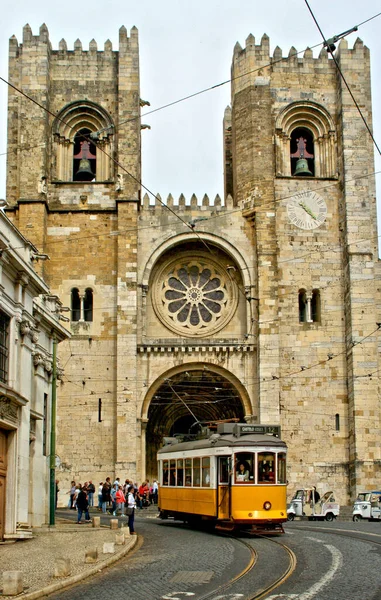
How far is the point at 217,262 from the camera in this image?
37.5 m

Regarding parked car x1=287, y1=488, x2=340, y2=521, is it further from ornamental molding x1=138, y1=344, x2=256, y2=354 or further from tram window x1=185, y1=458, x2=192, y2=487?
tram window x1=185, y1=458, x2=192, y2=487

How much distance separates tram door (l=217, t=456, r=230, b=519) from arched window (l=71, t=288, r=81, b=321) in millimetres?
16525

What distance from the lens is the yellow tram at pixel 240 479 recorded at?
19.6 metres

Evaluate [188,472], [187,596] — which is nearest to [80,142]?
[188,472]

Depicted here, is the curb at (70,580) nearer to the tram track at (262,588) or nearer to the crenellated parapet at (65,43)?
the tram track at (262,588)

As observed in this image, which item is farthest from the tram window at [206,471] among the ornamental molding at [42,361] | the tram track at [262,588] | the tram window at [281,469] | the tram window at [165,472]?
the ornamental molding at [42,361]

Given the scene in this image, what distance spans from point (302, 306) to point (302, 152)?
20.2ft

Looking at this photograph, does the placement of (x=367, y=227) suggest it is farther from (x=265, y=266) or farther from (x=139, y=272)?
(x=139, y=272)

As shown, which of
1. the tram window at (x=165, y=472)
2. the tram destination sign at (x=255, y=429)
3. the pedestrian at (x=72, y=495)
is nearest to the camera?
the tram destination sign at (x=255, y=429)

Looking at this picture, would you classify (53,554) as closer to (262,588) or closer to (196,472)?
(262,588)

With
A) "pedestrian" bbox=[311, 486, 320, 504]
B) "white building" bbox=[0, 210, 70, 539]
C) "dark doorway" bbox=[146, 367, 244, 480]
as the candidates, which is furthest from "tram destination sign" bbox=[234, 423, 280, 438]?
"dark doorway" bbox=[146, 367, 244, 480]

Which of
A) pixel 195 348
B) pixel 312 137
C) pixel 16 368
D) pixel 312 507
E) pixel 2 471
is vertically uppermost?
pixel 312 137

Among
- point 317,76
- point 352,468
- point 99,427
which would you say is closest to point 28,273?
point 99,427

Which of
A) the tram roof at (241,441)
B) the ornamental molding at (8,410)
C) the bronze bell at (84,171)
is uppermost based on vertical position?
the bronze bell at (84,171)
